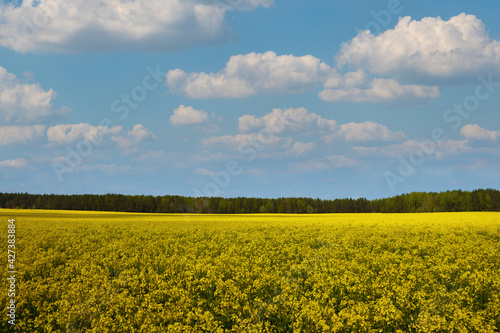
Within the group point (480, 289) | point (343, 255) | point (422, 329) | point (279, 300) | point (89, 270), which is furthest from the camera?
point (343, 255)

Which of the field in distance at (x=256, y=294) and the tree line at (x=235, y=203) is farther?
the tree line at (x=235, y=203)

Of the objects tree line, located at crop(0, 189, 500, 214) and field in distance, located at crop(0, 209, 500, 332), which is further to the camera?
tree line, located at crop(0, 189, 500, 214)

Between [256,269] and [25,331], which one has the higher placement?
[256,269]

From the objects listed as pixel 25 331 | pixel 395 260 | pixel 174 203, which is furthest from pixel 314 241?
pixel 174 203

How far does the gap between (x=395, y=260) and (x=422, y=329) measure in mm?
8865

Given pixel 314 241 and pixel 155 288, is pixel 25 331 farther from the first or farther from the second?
pixel 314 241

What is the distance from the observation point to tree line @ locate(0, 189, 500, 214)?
11338cm

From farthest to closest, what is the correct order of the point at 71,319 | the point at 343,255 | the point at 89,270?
the point at 343,255 → the point at 89,270 → the point at 71,319

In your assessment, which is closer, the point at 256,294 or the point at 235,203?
the point at 256,294

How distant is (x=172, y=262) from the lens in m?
17.3

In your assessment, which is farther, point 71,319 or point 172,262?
point 172,262

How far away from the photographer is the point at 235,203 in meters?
131

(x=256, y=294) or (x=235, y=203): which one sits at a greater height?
(x=235, y=203)

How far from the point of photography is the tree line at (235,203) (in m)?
113
